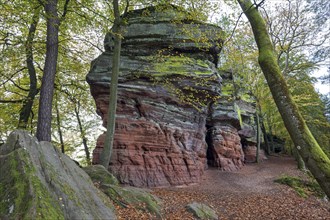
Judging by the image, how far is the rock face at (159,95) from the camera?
12562 millimetres

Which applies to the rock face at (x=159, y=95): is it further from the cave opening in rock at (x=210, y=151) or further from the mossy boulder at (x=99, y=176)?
the mossy boulder at (x=99, y=176)

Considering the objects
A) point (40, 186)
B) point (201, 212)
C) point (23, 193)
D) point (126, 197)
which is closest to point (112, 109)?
point (126, 197)

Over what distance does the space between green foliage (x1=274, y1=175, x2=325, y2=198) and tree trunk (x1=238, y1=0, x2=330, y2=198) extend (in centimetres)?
864

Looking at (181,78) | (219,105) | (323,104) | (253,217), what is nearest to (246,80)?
(219,105)

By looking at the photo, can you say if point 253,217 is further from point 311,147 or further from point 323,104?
point 323,104

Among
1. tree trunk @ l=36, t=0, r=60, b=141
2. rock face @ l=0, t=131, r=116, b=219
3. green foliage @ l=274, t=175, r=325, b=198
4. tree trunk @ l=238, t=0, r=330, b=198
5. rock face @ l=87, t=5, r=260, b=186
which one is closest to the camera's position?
rock face @ l=0, t=131, r=116, b=219

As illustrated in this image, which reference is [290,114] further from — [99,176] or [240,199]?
[240,199]

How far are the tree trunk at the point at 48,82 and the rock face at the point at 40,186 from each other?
13.2 feet

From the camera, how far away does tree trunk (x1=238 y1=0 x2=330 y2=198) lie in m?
5.61

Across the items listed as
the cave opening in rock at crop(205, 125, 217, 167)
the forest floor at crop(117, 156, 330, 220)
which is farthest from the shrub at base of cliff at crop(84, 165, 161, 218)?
the cave opening in rock at crop(205, 125, 217, 167)

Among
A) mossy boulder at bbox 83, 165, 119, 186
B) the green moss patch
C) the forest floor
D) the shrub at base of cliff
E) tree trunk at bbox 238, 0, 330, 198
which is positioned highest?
tree trunk at bbox 238, 0, 330, 198

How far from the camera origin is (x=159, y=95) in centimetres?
1365

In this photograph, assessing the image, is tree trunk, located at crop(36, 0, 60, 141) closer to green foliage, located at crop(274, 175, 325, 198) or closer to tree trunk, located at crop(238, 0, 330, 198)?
tree trunk, located at crop(238, 0, 330, 198)

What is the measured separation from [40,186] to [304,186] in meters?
15.1
